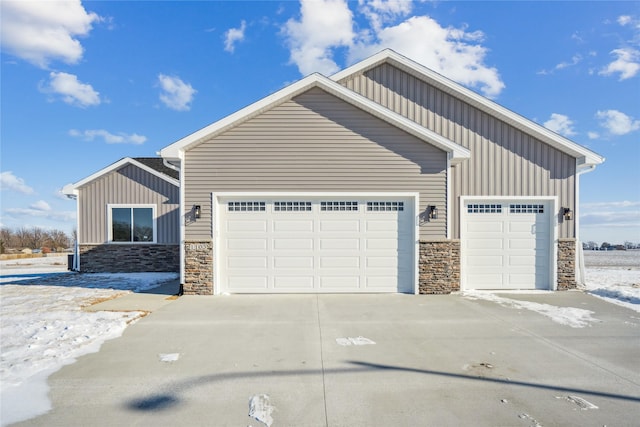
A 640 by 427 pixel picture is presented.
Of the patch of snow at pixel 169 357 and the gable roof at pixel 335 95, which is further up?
the gable roof at pixel 335 95

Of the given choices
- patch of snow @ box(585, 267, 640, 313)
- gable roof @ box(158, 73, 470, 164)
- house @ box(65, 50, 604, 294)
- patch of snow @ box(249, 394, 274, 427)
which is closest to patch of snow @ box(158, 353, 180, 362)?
patch of snow @ box(249, 394, 274, 427)

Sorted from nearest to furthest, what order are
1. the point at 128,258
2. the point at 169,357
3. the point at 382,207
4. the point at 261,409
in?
the point at 261,409 → the point at 169,357 → the point at 382,207 → the point at 128,258

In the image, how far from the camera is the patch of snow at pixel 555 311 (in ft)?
19.9

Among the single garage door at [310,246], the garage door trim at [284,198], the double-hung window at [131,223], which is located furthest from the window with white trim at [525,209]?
the double-hung window at [131,223]

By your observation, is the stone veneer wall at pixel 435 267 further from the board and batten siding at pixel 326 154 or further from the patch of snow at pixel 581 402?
the patch of snow at pixel 581 402

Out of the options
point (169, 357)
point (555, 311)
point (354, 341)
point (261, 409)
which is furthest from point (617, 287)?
point (169, 357)

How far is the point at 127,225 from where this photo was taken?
40.7 ft

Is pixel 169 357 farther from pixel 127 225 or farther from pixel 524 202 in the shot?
pixel 127 225

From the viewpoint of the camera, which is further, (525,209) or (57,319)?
(525,209)

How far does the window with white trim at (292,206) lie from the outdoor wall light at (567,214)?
6.78 metres

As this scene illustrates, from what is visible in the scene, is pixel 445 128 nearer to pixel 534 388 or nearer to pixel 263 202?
pixel 263 202

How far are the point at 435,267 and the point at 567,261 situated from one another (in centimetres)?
369

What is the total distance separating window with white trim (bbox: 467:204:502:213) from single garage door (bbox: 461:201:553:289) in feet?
0.36

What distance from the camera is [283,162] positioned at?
8.38m
